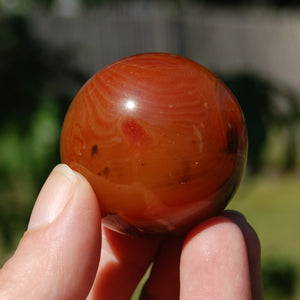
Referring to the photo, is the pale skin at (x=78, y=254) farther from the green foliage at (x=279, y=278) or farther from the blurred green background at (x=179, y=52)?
the green foliage at (x=279, y=278)

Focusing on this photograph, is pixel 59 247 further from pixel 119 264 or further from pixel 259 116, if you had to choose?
pixel 259 116

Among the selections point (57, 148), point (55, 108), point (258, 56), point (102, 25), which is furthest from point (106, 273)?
point (258, 56)

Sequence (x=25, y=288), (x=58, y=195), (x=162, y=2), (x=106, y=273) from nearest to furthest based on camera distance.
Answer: (x=25, y=288) → (x=58, y=195) → (x=106, y=273) → (x=162, y=2)

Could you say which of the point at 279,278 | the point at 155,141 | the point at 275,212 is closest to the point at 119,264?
the point at 155,141

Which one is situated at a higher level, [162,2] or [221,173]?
[221,173]

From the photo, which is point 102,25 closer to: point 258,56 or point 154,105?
point 258,56

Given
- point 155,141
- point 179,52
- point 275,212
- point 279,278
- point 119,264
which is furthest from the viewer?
point 179,52
